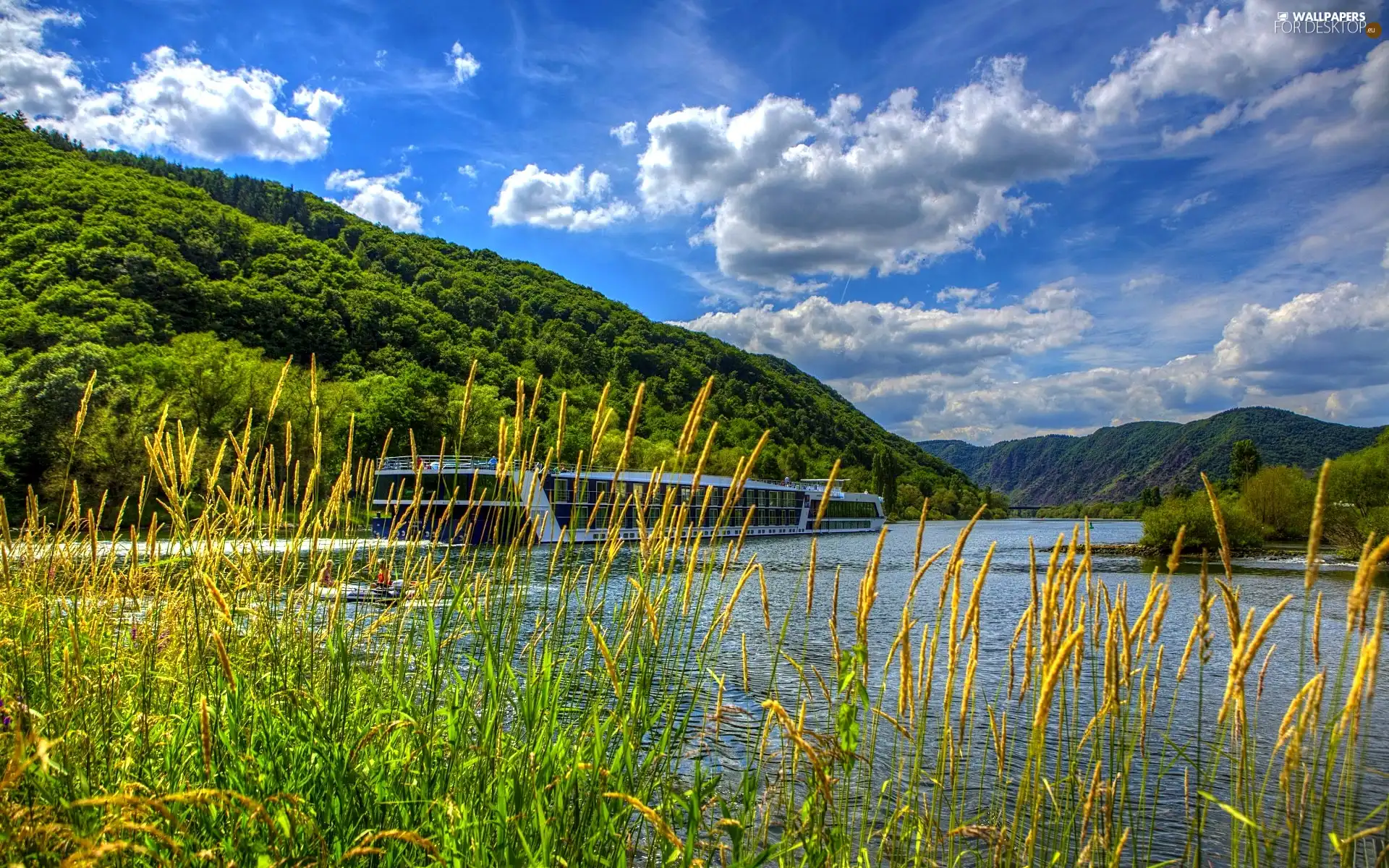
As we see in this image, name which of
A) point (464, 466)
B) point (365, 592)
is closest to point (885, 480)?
point (464, 466)

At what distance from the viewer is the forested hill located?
39.0 meters

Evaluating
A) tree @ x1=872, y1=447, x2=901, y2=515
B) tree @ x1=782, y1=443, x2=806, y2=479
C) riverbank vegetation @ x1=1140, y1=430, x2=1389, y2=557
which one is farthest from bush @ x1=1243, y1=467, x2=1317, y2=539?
tree @ x1=872, y1=447, x2=901, y2=515

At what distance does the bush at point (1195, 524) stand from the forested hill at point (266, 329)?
29.9 meters

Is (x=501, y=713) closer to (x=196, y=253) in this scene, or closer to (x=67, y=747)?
(x=67, y=747)

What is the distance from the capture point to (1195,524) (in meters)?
42.6

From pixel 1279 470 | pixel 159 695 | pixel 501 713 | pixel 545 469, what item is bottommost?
pixel 159 695

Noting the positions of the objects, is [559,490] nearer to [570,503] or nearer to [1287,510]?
[570,503]

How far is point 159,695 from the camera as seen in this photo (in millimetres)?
3848

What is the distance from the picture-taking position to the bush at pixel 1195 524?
1681 inches

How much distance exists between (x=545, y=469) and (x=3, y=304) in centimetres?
6697

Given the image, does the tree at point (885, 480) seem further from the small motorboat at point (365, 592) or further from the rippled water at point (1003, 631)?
the small motorboat at point (365, 592)

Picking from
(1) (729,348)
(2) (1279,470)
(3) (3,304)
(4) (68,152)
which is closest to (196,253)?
(3) (3,304)

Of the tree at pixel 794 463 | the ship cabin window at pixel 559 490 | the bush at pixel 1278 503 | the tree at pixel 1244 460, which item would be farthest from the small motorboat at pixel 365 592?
the tree at pixel 1244 460

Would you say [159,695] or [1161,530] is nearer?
[159,695]
